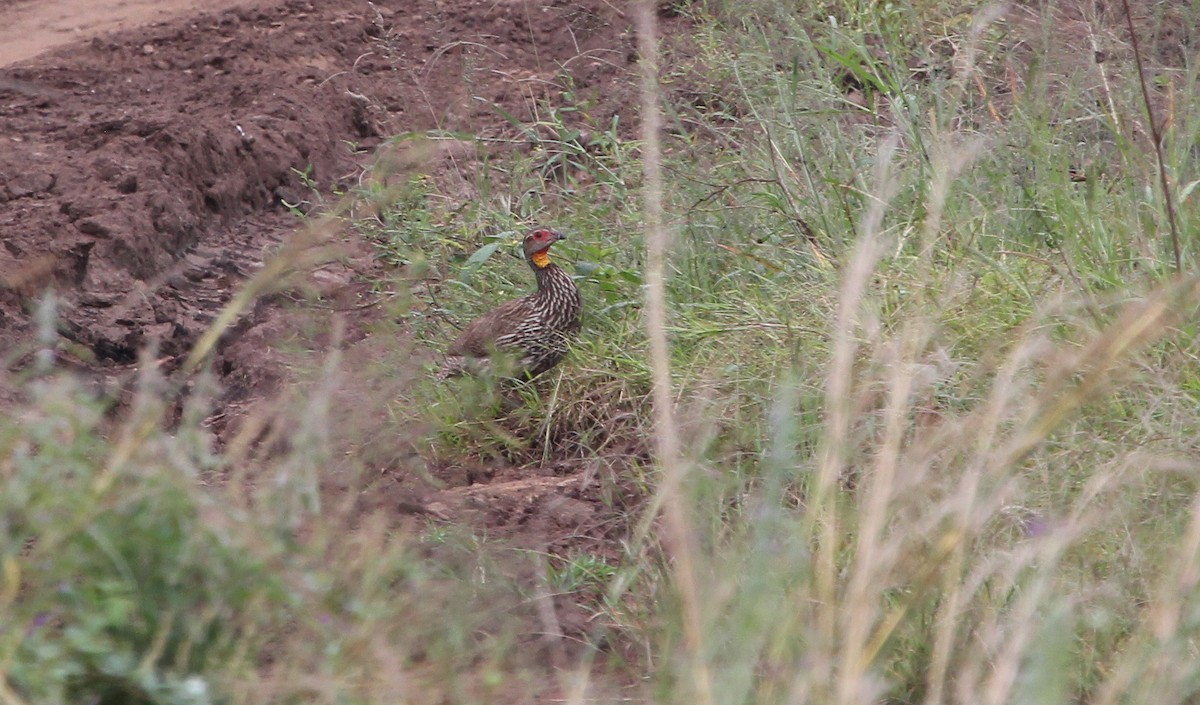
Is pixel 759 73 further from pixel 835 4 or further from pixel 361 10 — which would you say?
pixel 361 10

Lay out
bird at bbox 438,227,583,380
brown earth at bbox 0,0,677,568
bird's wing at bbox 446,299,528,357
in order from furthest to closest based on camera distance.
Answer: bird's wing at bbox 446,299,528,357 → bird at bbox 438,227,583,380 → brown earth at bbox 0,0,677,568

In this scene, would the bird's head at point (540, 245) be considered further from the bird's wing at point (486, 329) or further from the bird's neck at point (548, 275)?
the bird's wing at point (486, 329)

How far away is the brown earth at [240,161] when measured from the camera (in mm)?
4797

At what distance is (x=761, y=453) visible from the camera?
3.58m

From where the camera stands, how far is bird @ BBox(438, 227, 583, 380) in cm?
515

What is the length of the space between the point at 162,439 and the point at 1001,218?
3.11m

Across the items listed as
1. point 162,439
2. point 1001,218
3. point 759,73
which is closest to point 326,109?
point 759,73

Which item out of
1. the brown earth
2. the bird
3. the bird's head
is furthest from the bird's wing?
the brown earth

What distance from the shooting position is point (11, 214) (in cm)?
634

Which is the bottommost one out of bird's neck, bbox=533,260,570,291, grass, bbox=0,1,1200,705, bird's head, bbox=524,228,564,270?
bird's neck, bbox=533,260,570,291

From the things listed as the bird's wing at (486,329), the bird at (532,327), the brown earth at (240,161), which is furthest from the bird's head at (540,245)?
the brown earth at (240,161)

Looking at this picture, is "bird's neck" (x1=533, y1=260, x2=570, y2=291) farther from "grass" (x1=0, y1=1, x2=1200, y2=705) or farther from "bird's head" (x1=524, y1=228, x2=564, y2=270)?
"grass" (x1=0, y1=1, x2=1200, y2=705)

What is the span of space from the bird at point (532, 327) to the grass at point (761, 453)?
12 cm

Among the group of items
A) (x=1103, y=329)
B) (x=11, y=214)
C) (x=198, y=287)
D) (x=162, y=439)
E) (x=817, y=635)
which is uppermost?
(x=162, y=439)
